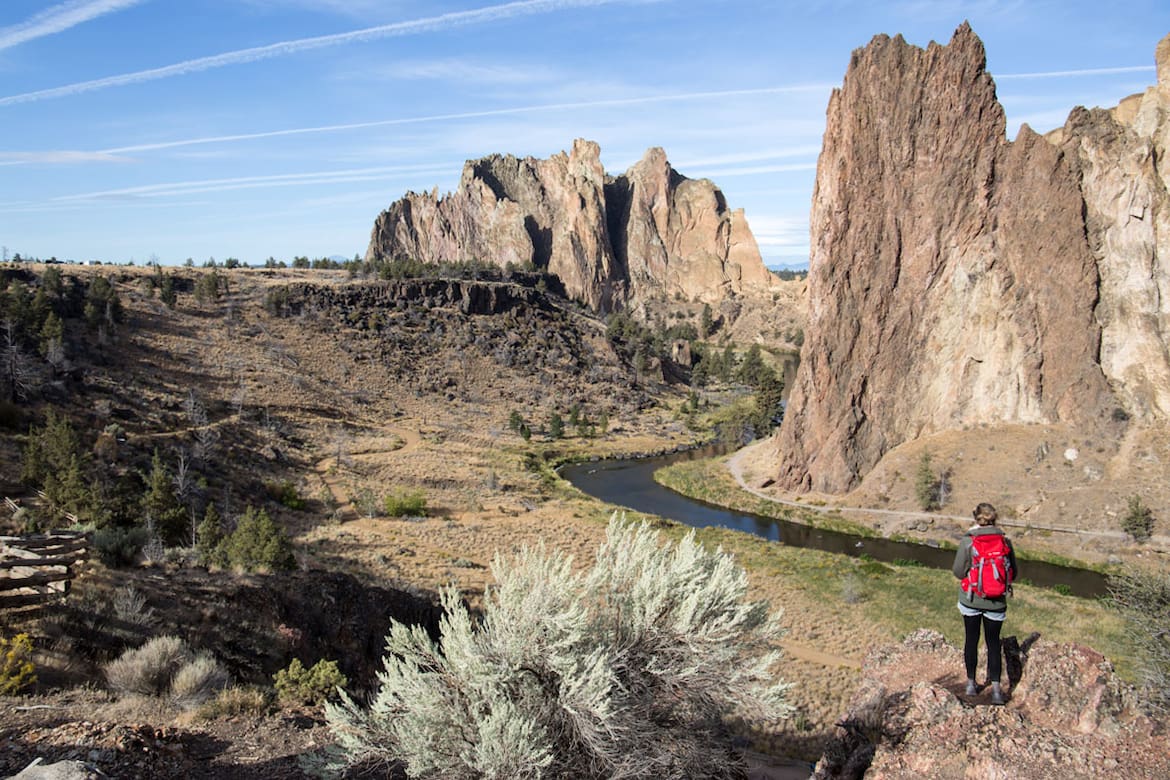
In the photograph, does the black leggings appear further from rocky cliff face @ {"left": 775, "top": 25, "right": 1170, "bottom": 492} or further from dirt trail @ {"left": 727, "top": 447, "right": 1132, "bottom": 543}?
rocky cliff face @ {"left": 775, "top": 25, "right": 1170, "bottom": 492}

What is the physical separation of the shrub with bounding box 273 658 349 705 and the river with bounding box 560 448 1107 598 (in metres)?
33.5

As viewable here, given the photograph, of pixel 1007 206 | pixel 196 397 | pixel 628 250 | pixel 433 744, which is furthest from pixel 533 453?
pixel 628 250

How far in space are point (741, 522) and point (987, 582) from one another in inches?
1632

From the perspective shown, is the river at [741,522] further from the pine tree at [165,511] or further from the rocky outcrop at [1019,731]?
the rocky outcrop at [1019,731]

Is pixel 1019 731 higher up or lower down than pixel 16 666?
higher up

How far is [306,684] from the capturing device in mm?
11266

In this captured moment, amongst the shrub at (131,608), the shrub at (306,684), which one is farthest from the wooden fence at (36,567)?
the shrub at (306,684)

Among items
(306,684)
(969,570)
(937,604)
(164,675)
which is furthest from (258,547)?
(937,604)

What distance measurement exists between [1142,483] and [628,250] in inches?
5927

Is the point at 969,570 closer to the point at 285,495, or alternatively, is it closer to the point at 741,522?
the point at 285,495

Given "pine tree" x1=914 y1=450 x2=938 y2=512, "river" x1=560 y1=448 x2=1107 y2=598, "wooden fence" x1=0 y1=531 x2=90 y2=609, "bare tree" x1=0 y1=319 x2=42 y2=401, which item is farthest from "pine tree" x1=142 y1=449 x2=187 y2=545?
"pine tree" x1=914 y1=450 x2=938 y2=512

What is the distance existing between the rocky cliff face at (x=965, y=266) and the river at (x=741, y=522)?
25.1ft

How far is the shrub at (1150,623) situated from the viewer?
582 inches

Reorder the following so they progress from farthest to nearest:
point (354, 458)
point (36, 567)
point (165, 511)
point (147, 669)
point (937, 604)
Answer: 1. point (354, 458)
2. point (937, 604)
3. point (165, 511)
4. point (36, 567)
5. point (147, 669)
